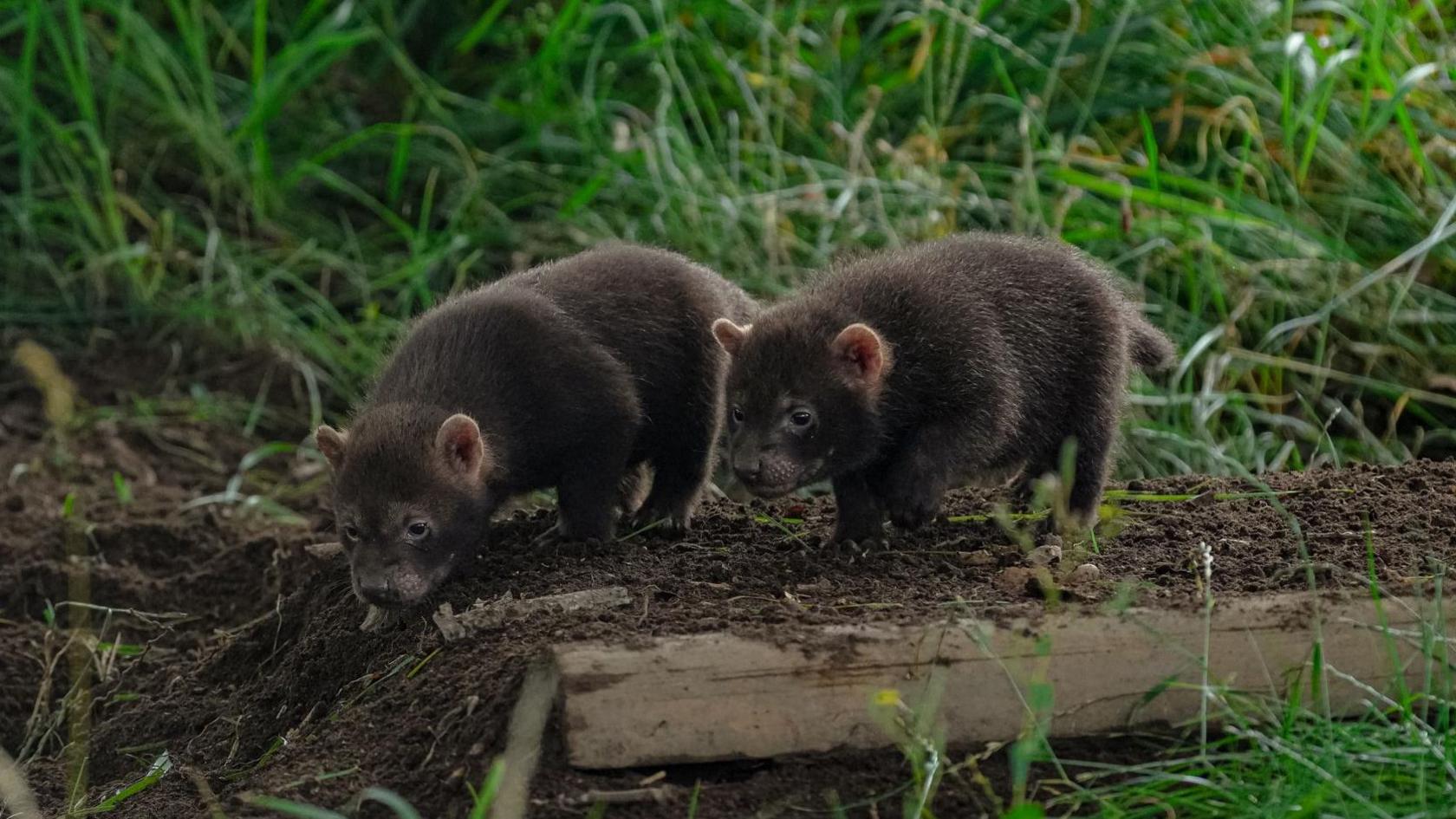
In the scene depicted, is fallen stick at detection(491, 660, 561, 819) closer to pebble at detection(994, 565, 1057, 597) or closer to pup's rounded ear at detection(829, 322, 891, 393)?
pebble at detection(994, 565, 1057, 597)

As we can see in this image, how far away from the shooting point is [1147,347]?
605 centimetres

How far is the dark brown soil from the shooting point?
163 inches

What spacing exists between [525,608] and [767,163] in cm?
472

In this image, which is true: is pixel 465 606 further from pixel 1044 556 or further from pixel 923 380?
pixel 1044 556

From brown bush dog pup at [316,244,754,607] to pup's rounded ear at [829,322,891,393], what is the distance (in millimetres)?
840

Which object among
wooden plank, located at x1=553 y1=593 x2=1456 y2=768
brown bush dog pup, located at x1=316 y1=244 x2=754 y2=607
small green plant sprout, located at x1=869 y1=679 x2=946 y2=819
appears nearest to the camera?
small green plant sprout, located at x1=869 y1=679 x2=946 y2=819

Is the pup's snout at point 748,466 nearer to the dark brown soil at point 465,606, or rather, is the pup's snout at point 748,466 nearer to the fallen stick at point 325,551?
the dark brown soil at point 465,606

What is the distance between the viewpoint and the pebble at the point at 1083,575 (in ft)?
14.9

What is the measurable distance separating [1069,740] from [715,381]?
239 centimetres

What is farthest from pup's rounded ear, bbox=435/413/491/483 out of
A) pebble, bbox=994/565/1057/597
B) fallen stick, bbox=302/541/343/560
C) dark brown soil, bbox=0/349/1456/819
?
pebble, bbox=994/565/1057/597

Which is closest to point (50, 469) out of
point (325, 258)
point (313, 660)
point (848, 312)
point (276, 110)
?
point (325, 258)

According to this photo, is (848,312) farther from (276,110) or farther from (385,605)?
(276,110)

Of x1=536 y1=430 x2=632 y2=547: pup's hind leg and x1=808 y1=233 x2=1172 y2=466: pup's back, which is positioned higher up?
x1=808 y1=233 x2=1172 y2=466: pup's back

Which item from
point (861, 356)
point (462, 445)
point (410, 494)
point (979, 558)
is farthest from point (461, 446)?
point (979, 558)
